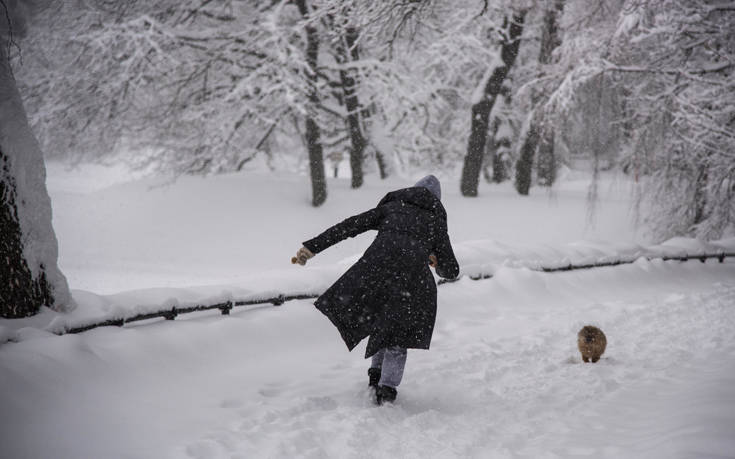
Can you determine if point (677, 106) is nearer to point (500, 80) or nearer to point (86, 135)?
point (500, 80)

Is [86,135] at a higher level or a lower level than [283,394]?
higher

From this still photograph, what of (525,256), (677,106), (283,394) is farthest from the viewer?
(677,106)

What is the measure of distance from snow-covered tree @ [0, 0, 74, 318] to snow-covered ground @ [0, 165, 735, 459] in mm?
204

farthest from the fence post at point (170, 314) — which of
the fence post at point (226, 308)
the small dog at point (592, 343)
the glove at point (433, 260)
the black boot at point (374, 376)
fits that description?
the small dog at point (592, 343)

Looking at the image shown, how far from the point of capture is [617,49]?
8.47 m

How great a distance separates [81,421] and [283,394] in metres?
1.31

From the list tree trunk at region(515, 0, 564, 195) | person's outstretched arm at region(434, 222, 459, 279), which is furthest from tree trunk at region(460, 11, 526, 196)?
person's outstretched arm at region(434, 222, 459, 279)

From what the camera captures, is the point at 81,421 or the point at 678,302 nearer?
the point at 81,421

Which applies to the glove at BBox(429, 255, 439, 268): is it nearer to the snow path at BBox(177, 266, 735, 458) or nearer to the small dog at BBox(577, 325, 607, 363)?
the snow path at BBox(177, 266, 735, 458)

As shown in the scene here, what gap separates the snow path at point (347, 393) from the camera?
9.62ft

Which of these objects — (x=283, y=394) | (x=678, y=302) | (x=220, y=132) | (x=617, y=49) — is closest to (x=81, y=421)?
(x=283, y=394)

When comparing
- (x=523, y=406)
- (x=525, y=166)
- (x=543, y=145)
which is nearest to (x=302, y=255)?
(x=523, y=406)

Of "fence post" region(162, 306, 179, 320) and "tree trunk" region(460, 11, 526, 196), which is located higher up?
"tree trunk" region(460, 11, 526, 196)

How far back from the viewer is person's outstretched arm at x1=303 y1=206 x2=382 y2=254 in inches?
146
